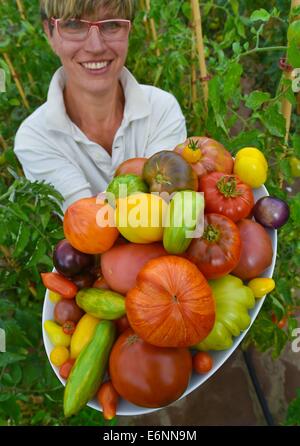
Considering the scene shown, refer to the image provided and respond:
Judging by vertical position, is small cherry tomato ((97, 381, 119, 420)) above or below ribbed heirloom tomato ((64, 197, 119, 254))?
below

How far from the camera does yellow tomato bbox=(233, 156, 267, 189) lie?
832 millimetres

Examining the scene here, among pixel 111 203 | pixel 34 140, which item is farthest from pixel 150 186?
pixel 34 140

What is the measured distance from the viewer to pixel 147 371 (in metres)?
0.66

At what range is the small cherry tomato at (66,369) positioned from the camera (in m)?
0.72

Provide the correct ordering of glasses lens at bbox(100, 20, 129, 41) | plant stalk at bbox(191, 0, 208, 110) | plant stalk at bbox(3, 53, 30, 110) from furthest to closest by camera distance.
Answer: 1. plant stalk at bbox(3, 53, 30, 110)
2. plant stalk at bbox(191, 0, 208, 110)
3. glasses lens at bbox(100, 20, 129, 41)

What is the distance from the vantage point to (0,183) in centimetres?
150

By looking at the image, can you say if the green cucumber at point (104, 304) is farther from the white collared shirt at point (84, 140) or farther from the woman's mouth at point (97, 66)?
the woman's mouth at point (97, 66)

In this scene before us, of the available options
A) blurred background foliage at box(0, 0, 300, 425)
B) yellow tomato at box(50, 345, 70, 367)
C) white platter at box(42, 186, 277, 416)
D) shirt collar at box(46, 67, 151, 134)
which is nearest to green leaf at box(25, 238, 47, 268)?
blurred background foliage at box(0, 0, 300, 425)

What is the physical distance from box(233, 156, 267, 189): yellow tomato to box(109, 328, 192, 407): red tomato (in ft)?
1.19

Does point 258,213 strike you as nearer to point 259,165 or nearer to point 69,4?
point 259,165

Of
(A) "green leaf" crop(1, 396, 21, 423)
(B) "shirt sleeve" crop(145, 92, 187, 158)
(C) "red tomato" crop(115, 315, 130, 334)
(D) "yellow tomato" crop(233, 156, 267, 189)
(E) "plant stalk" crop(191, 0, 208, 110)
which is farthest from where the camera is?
(B) "shirt sleeve" crop(145, 92, 187, 158)

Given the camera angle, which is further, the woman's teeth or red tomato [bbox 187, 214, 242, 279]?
the woman's teeth

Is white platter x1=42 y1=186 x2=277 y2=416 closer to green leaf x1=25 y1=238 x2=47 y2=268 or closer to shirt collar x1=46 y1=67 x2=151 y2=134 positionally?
green leaf x1=25 y1=238 x2=47 y2=268

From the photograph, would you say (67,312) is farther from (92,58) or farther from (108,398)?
(92,58)
